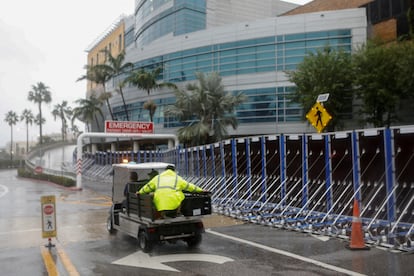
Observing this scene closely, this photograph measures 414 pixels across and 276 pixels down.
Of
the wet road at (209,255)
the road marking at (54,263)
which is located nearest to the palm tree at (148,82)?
the wet road at (209,255)

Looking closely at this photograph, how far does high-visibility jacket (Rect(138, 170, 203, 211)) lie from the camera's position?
8.08 m

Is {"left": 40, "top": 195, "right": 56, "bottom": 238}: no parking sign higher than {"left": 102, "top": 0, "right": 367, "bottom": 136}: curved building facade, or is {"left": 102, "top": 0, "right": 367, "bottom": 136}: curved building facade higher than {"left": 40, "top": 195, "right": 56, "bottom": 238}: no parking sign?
{"left": 102, "top": 0, "right": 367, "bottom": 136}: curved building facade

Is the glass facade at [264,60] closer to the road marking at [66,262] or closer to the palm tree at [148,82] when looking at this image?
the palm tree at [148,82]

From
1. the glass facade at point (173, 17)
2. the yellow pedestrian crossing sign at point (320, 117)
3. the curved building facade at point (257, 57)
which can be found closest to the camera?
the yellow pedestrian crossing sign at point (320, 117)

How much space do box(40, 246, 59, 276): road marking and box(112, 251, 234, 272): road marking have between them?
1006mm

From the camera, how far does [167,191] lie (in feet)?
26.5

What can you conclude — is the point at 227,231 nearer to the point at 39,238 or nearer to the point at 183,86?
the point at 39,238

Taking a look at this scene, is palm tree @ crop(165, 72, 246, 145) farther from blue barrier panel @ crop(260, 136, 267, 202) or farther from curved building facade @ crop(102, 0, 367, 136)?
blue barrier panel @ crop(260, 136, 267, 202)

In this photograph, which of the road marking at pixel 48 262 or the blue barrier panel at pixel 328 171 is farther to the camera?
the blue barrier panel at pixel 328 171

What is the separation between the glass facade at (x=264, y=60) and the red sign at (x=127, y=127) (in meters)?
9.58

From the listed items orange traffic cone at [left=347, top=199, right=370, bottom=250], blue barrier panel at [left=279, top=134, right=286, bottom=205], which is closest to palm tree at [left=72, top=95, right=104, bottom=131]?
blue barrier panel at [left=279, top=134, right=286, bottom=205]

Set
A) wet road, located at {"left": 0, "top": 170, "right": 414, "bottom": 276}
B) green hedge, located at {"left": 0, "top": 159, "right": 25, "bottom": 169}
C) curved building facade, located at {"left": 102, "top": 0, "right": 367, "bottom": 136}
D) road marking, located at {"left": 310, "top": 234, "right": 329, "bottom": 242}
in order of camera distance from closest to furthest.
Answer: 1. wet road, located at {"left": 0, "top": 170, "right": 414, "bottom": 276}
2. road marking, located at {"left": 310, "top": 234, "right": 329, "bottom": 242}
3. curved building facade, located at {"left": 102, "top": 0, "right": 367, "bottom": 136}
4. green hedge, located at {"left": 0, "top": 159, "right": 25, "bottom": 169}

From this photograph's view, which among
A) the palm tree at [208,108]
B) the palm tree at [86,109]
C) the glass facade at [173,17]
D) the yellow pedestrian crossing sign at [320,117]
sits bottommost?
the yellow pedestrian crossing sign at [320,117]

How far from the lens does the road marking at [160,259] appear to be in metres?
7.52
